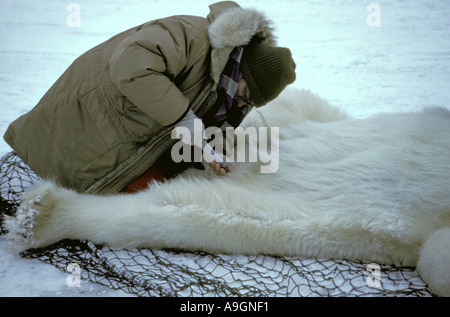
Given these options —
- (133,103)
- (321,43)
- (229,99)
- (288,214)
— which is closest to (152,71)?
(133,103)

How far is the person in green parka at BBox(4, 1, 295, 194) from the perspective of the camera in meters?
1.34

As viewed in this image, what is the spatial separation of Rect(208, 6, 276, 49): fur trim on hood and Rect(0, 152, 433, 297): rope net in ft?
2.15

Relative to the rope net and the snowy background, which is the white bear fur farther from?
the snowy background

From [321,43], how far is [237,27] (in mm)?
1964

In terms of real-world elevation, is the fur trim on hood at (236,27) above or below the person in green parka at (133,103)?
above

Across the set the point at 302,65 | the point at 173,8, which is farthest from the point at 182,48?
the point at 173,8

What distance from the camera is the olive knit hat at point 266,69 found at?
4.46 ft

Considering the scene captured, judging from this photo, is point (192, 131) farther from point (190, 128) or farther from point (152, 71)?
point (152, 71)

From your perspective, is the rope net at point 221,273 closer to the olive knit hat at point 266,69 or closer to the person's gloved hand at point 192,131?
the person's gloved hand at point 192,131

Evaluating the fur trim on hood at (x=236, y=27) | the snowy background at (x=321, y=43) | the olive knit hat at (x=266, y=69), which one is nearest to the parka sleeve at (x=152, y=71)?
the fur trim on hood at (x=236, y=27)

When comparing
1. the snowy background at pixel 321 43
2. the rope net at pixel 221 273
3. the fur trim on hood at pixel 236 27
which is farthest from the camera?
the snowy background at pixel 321 43

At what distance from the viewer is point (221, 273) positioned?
46.4 inches

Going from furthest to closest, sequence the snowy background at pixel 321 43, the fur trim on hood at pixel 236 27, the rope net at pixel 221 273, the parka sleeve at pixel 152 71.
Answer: the snowy background at pixel 321 43 < the fur trim on hood at pixel 236 27 < the parka sleeve at pixel 152 71 < the rope net at pixel 221 273

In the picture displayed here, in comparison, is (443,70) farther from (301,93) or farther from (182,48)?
(182,48)
